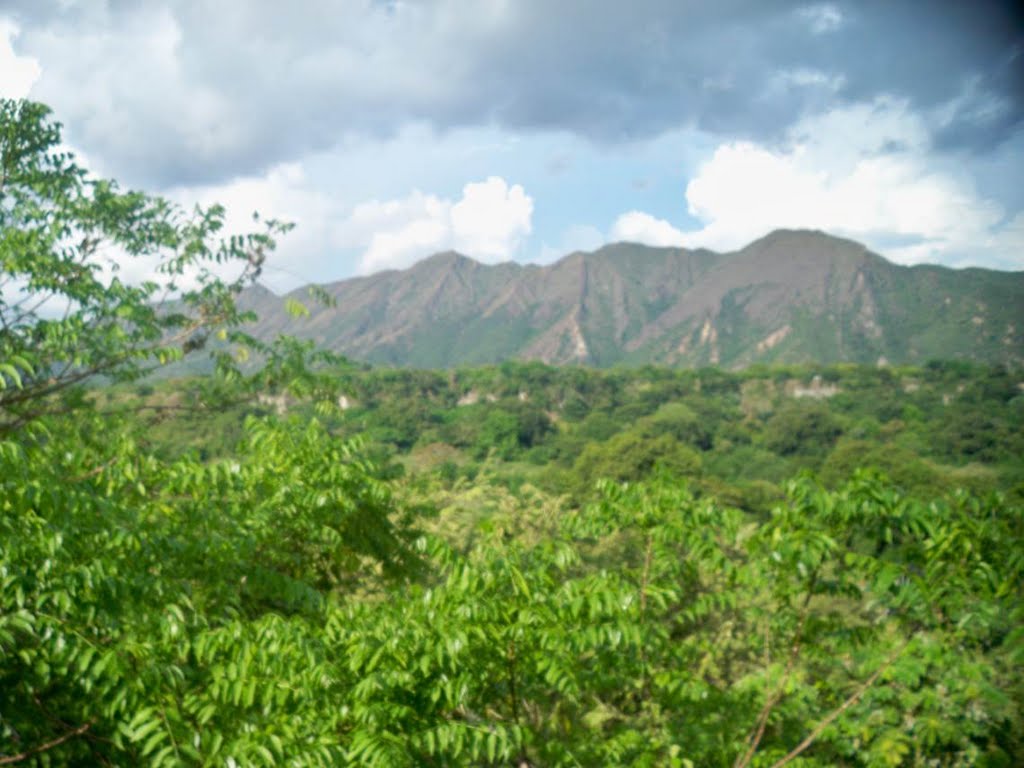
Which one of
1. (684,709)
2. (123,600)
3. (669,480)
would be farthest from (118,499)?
(684,709)

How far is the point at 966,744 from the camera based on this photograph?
6.12m

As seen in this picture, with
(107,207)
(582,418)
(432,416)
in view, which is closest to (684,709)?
(107,207)

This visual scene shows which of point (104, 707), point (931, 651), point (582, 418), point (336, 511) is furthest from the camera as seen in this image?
point (582, 418)

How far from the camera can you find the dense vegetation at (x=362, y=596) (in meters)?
3.35

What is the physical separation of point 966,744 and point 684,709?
252 cm

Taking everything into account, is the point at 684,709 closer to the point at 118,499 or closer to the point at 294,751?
the point at 294,751

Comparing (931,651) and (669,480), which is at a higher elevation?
(669,480)

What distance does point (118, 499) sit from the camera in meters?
4.71

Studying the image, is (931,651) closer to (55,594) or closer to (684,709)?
(684,709)

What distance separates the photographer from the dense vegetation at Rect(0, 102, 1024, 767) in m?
3.35

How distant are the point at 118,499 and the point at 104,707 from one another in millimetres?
1728

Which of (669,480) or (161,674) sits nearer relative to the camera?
(161,674)

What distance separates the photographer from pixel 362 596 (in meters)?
8.80

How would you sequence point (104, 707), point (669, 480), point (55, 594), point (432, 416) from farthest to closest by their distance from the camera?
point (432, 416) → point (669, 480) → point (104, 707) → point (55, 594)
